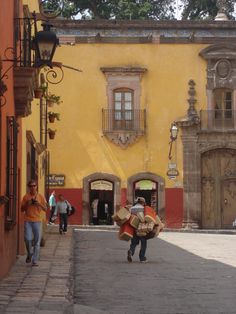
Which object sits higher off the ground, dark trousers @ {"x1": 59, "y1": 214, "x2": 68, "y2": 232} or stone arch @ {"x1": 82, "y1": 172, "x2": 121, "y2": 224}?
stone arch @ {"x1": 82, "y1": 172, "x2": 121, "y2": 224}

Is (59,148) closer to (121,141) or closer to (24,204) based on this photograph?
(121,141)

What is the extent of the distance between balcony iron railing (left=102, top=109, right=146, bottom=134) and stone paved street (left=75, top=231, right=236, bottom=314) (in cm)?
1442

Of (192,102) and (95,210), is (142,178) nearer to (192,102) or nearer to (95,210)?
(95,210)

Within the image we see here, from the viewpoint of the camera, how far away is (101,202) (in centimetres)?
3738

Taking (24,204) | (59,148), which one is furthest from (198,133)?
(24,204)

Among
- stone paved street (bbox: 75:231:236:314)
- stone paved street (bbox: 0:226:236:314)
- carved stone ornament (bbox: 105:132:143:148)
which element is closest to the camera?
stone paved street (bbox: 0:226:236:314)

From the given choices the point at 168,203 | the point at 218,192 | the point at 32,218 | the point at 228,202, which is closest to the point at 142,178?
the point at 168,203

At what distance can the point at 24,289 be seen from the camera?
36.2 ft

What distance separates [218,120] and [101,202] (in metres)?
6.55

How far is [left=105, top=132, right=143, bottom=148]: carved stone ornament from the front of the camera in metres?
36.8

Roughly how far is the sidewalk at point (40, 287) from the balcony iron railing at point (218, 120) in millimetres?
20792

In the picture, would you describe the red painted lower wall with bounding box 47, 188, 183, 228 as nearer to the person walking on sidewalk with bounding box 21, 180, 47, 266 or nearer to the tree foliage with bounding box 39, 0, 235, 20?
the tree foliage with bounding box 39, 0, 235, 20

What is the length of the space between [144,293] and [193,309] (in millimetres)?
1836

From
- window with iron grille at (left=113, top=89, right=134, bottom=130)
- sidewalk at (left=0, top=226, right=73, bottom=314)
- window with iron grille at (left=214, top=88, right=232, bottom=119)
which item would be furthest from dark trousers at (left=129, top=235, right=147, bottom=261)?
window with iron grille at (left=214, top=88, right=232, bottom=119)
